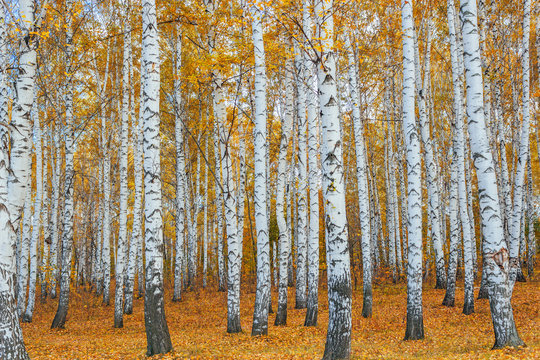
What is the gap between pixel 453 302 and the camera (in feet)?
38.1

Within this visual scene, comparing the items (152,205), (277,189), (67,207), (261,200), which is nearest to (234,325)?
(261,200)

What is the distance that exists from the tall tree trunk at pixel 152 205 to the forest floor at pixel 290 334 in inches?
17.5

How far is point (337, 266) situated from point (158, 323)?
3.11 meters

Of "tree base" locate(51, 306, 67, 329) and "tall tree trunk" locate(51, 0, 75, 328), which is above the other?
"tall tree trunk" locate(51, 0, 75, 328)

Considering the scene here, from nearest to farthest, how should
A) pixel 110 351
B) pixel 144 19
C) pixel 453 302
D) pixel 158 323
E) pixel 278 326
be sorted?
pixel 158 323
pixel 144 19
pixel 110 351
pixel 278 326
pixel 453 302

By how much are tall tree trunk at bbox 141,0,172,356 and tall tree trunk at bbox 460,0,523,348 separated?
5.15m

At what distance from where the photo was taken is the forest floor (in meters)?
6.27

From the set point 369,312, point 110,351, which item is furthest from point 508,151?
point 110,351

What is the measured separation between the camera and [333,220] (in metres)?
5.13

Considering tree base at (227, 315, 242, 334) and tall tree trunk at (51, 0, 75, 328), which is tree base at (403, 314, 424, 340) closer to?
tree base at (227, 315, 242, 334)

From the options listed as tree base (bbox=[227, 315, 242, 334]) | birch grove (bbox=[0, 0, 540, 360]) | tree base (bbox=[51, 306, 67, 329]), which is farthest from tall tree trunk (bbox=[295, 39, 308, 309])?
tree base (bbox=[51, 306, 67, 329])

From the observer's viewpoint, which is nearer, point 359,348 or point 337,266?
point 337,266

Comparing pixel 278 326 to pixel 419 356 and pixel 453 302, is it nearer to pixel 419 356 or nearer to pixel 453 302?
pixel 419 356

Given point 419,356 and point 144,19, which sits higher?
point 144,19
